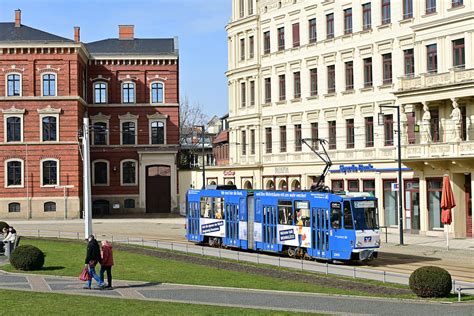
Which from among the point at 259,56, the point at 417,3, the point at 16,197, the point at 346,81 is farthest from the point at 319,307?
the point at 16,197

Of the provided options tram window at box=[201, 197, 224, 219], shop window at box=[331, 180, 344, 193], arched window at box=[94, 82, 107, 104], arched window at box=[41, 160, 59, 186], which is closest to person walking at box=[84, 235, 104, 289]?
tram window at box=[201, 197, 224, 219]

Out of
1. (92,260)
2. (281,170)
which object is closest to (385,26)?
(281,170)

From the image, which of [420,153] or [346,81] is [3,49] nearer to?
[346,81]

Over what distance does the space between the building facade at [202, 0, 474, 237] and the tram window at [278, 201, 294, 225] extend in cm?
1148

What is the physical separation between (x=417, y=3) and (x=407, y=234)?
1342 centimetres

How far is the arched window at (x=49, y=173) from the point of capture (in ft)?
233

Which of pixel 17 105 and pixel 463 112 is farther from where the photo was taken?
pixel 17 105

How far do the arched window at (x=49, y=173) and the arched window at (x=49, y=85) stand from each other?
5879 millimetres

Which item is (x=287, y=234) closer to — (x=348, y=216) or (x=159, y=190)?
(x=348, y=216)

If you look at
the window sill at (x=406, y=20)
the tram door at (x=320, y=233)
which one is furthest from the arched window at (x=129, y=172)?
the tram door at (x=320, y=233)

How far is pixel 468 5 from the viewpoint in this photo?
43688mm

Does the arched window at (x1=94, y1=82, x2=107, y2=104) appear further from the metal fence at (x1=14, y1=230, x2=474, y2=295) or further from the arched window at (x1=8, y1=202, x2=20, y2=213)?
the metal fence at (x1=14, y1=230, x2=474, y2=295)

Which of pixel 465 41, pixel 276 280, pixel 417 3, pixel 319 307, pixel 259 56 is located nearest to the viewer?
pixel 319 307

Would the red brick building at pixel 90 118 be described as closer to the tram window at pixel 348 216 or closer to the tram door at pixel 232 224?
the tram door at pixel 232 224
